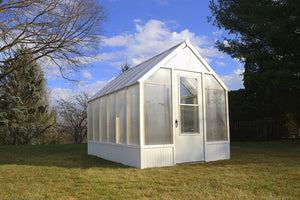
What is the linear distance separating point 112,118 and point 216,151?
3524mm

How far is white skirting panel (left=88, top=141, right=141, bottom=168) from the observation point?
6664 millimetres

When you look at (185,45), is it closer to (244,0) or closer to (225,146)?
(225,146)

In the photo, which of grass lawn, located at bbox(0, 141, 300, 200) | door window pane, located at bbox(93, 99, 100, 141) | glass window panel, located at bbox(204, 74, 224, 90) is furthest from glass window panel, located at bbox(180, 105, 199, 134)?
door window pane, located at bbox(93, 99, 100, 141)

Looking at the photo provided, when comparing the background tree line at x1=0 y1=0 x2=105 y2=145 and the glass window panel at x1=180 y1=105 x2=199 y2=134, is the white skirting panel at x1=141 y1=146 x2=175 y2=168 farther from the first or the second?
the background tree line at x1=0 y1=0 x2=105 y2=145

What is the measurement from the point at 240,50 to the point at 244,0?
8.84 feet

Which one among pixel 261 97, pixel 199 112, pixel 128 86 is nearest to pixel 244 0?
pixel 261 97

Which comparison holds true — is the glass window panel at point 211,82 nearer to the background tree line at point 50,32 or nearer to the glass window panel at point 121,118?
the glass window panel at point 121,118

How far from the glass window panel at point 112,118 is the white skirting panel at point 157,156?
1.93m

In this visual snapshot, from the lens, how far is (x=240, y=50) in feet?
46.2

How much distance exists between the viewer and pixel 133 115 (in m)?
6.93

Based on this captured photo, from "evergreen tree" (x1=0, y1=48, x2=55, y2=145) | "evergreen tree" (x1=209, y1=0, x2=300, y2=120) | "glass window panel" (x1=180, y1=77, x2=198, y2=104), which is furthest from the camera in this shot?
"evergreen tree" (x1=0, y1=48, x2=55, y2=145)

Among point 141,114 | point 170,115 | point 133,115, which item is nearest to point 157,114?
point 170,115

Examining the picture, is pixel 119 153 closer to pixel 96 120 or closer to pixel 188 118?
pixel 188 118

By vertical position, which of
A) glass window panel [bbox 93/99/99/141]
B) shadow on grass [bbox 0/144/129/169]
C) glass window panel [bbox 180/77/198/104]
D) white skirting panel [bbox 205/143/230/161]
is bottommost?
shadow on grass [bbox 0/144/129/169]
